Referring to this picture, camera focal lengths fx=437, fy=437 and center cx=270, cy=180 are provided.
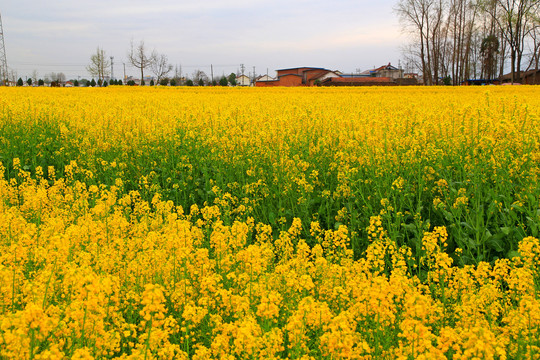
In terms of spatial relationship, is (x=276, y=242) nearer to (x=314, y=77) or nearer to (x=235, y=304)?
(x=235, y=304)

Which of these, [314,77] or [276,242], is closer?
[276,242]

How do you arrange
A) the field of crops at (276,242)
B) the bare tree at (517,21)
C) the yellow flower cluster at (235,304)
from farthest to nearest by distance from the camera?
the bare tree at (517,21) < the field of crops at (276,242) < the yellow flower cluster at (235,304)

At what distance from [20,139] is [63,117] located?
1957mm

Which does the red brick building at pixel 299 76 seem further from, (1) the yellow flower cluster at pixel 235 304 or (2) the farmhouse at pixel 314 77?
(1) the yellow flower cluster at pixel 235 304

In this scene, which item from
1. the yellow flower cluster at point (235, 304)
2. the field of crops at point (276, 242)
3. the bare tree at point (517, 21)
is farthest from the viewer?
the bare tree at point (517, 21)

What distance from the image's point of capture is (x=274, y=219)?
18.2 feet

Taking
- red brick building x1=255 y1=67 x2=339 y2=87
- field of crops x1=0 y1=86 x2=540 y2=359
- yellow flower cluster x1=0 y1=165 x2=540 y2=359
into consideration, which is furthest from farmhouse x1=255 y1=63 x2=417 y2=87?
yellow flower cluster x1=0 y1=165 x2=540 y2=359

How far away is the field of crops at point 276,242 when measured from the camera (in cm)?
232

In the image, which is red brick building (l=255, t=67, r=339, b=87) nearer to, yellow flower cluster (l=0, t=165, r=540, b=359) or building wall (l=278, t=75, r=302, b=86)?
building wall (l=278, t=75, r=302, b=86)

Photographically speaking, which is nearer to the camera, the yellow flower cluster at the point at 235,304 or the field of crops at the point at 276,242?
the yellow flower cluster at the point at 235,304

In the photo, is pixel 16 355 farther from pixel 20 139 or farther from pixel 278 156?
pixel 20 139

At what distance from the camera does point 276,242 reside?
3.91m

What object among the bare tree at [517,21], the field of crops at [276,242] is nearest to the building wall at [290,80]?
the bare tree at [517,21]

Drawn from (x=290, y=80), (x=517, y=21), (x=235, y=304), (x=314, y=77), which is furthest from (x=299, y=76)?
(x=235, y=304)
